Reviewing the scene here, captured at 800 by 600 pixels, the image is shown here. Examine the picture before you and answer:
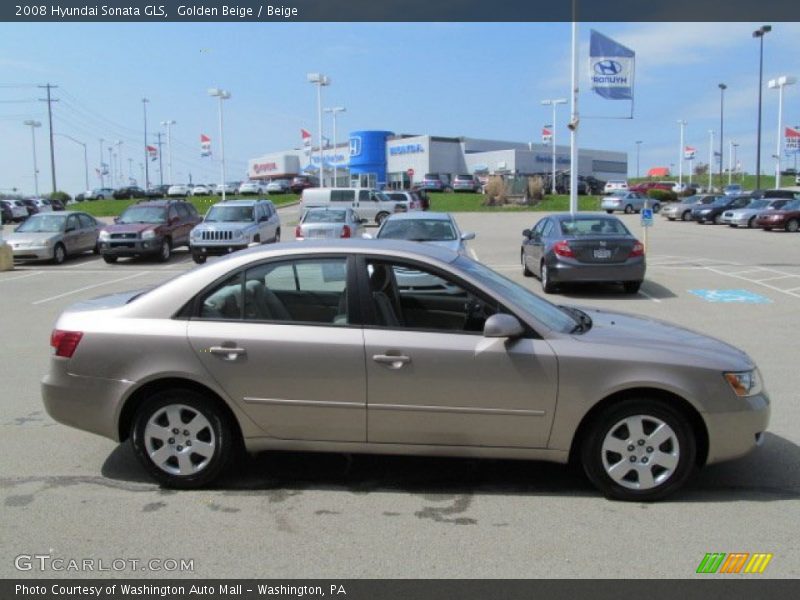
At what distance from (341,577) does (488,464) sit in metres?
1.81

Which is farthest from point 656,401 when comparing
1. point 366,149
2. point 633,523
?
point 366,149

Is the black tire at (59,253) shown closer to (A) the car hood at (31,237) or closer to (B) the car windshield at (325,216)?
(A) the car hood at (31,237)

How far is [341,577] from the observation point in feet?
11.6

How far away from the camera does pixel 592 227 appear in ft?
46.9

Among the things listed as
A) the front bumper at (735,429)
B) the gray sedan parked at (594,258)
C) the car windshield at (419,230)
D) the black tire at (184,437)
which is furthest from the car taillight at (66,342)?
the gray sedan parked at (594,258)

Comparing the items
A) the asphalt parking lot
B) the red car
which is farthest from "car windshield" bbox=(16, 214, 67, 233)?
the red car

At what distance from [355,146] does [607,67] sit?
48.6m

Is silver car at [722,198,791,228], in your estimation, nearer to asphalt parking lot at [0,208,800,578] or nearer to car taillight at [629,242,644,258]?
car taillight at [629,242,644,258]

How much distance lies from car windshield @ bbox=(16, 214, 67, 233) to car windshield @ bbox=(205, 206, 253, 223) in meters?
4.87

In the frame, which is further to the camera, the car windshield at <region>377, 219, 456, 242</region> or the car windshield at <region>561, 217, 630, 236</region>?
the car windshield at <region>561, 217, 630, 236</region>

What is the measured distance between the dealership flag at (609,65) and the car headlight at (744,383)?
18.3 m

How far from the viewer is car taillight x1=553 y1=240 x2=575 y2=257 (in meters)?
13.6

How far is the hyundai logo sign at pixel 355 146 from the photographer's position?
67394 mm

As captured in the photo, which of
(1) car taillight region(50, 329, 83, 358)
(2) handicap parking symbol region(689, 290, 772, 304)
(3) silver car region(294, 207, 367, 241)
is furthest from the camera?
(3) silver car region(294, 207, 367, 241)
